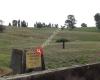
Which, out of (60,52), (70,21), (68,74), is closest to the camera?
(68,74)

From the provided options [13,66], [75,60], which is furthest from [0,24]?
[13,66]

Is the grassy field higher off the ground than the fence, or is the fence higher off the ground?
the fence

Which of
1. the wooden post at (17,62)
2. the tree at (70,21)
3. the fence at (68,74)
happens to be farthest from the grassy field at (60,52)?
the tree at (70,21)

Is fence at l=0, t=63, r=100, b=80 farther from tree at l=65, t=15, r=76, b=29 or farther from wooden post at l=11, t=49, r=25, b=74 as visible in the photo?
tree at l=65, t=15, r=76, b=29

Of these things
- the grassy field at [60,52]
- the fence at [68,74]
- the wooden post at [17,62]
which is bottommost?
the grassy field at [60,52]

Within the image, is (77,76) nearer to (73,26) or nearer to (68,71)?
(68,71)

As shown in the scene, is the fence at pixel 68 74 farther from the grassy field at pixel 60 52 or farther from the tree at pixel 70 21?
the tree at pixel 70 21

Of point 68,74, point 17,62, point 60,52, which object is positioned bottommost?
point 60,52

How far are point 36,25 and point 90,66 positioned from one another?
116 metres

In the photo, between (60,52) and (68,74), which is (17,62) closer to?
(68,74)

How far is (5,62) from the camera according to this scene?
59.6ft

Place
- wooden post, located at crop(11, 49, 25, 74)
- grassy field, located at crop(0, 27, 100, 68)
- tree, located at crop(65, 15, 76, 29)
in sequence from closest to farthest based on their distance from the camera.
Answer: wooden post, located at crop(11, 49, 25, 74) < grassy field, located at crop(0, 27, 100, 68) < tree, located at crop(65, 15, 76, 29)

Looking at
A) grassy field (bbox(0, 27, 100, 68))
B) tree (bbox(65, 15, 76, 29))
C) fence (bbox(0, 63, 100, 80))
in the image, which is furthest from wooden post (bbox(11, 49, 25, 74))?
tree (bbox(65, 15, 76, 29))

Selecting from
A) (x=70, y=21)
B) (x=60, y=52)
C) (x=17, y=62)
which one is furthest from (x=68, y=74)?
(x=70, y=21)
